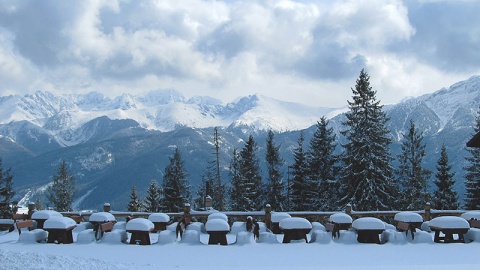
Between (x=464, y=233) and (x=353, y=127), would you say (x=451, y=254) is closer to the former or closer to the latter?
(x=464, y=233)

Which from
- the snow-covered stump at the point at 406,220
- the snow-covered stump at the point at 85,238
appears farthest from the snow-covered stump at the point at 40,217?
the snow-covered stump at the point at 406,220

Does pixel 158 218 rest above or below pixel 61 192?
below

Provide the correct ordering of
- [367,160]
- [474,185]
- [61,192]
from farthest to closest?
1. [61,192]
2. [474,185]
3. [367,160]

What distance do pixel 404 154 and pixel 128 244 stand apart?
27221 mm

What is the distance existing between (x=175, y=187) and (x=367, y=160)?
20252mm

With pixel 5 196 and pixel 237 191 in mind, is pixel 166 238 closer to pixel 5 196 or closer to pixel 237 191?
pixel 237 191

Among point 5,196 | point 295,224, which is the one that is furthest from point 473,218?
point 5,196

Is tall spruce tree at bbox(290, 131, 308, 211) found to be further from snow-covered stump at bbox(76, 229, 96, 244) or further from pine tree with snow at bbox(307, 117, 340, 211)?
snow-covered stump at bbox(76, 229, 96, 244)

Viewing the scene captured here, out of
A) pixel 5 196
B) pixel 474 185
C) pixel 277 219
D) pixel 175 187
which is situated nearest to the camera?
pixel 277 219

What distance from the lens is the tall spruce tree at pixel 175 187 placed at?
135 ft

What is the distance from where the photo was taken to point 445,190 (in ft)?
115

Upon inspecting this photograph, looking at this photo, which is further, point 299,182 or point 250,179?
point 250,179

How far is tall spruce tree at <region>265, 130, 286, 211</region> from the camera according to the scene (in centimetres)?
3911

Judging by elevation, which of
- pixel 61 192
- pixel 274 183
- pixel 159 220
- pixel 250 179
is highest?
pixel 250 179
